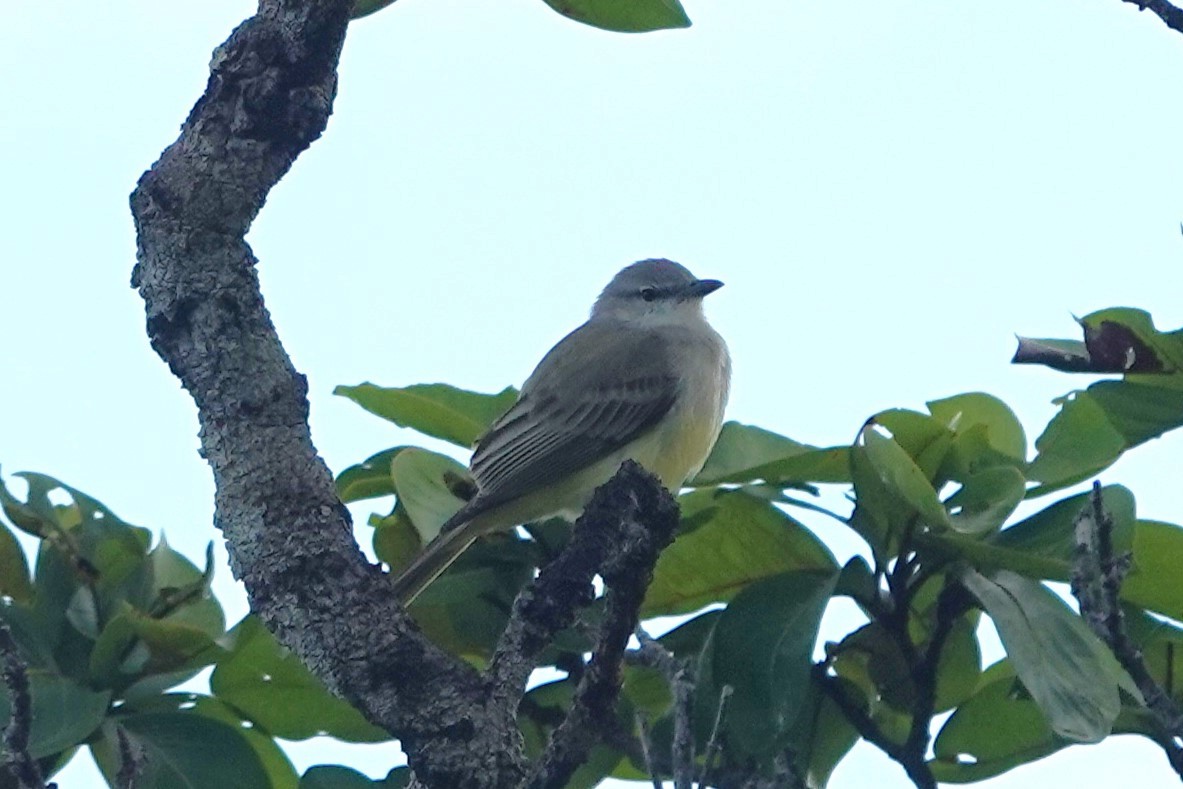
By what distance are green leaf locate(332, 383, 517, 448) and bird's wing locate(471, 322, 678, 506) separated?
1.23 metres

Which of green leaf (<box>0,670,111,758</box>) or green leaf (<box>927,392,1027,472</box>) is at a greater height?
green leaf (<box>927,392,1027,472</box>)

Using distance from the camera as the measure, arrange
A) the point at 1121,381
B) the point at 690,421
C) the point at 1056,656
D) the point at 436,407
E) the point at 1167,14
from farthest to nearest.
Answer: the point at 690,421 → the point at 436,407 → the point at 1121,381 → the point at 1056,656 → the point at 1167,14

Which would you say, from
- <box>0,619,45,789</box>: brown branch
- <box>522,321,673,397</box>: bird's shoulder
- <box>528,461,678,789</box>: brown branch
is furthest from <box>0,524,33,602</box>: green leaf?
<box>522,321,673,397</box>: bird's shoulder

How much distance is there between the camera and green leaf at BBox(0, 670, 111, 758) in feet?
11.2

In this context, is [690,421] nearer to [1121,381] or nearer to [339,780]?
[339,780]

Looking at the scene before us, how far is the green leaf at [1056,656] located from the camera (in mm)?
3053

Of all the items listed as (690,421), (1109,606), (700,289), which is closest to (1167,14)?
(1109,606)

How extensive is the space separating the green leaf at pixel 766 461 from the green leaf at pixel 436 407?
0.68m

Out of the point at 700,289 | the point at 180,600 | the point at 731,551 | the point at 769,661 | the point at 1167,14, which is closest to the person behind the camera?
the point at 1167,14

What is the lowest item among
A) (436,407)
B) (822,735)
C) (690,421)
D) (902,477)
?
(822,735)

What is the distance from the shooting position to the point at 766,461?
12.1 ft

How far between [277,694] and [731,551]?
109 cm

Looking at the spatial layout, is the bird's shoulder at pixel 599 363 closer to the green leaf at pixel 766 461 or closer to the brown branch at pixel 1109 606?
the green leaf at pixel 766 461

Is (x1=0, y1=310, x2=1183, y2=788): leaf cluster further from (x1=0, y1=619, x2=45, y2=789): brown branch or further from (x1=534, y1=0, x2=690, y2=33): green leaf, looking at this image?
(x1=534, y1=0, x2=690, y2=33): green leaf
